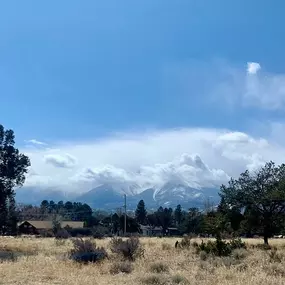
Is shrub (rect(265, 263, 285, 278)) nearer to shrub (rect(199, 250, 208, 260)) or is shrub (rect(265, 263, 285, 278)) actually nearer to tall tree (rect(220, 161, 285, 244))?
shrub (rect(199, 250, 208, 260))

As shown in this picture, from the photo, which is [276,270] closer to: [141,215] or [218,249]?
[218,249]

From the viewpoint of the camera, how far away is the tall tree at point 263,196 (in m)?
35.2

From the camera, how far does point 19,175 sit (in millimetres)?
31734

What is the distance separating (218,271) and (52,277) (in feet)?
17.0

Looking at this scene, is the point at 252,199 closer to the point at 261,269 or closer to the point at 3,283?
the point at 261,269

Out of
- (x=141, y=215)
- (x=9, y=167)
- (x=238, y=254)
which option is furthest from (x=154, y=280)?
(x=141, y=215)

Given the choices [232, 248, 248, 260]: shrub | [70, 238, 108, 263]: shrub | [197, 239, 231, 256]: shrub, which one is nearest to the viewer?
[70, 238, 108, 263]: shrub

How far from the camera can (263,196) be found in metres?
35.8

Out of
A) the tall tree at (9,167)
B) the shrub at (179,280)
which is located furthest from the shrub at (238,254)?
the tall tree at (9,167)

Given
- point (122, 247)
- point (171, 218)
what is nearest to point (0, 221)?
point (122, 247)

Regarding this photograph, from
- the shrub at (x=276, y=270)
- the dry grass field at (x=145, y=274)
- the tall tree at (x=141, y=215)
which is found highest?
the tall tree at (x=141, y=215)

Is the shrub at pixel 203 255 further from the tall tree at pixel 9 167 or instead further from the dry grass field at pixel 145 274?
the tall tree at pixel 9 167

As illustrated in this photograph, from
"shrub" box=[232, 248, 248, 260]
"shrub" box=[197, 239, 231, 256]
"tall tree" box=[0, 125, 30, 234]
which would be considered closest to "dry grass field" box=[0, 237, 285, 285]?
"shrub" box=[232, 248, 248, 260]

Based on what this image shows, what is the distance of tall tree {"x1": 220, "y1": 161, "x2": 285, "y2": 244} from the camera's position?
116 ft
